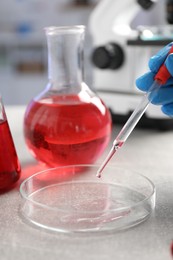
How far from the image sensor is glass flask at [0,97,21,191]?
26.4 inches

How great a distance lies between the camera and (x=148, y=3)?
106 cm

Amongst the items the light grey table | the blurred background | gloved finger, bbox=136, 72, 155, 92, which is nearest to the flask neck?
gloved finger, bbox=136, 72, 155, 92

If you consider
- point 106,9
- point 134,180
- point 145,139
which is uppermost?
point 106,9

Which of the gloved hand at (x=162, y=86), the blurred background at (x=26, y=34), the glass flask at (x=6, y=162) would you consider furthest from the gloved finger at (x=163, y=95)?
the blurred background at (x=26, y=34)

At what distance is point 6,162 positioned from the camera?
673 millimetres

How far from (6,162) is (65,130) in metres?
0.12

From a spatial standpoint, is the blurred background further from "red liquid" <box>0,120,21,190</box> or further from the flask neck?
"red liquid" <box>0,120,21,190</box>

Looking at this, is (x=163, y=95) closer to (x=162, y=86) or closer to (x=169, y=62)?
(x=162, y=86)

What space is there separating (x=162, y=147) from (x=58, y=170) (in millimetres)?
320

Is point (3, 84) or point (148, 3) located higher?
point (148, 3)

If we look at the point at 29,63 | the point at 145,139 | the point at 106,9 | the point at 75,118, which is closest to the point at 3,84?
the point at 29,63

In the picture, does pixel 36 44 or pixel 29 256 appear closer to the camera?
pixel 29 256

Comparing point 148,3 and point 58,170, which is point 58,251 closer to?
point 58,170

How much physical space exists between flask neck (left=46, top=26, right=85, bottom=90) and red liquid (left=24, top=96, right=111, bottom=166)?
44 mm
